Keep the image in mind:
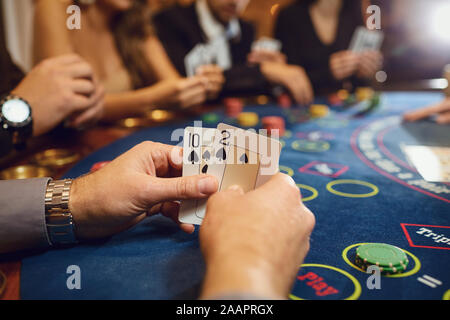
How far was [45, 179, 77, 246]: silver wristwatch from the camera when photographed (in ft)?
2.84

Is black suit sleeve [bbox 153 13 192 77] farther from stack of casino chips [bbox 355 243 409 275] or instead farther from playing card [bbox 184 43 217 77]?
stack of casino chips [bbox 355 243 409 275]

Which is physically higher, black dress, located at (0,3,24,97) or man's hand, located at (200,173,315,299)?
black dress, located at (0,3,24,97)

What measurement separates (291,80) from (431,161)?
158cm

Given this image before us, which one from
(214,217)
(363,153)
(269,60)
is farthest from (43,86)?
(269,60)

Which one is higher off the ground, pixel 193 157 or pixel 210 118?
pixel 193 157

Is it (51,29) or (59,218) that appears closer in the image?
(59,218)

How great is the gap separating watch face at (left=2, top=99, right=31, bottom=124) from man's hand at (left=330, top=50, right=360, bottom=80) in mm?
2910

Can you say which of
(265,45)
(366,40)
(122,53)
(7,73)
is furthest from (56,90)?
(366,40)

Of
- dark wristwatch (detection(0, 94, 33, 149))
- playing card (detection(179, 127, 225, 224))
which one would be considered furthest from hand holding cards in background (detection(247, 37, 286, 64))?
playing card (detection(179, 127, 225, 224))

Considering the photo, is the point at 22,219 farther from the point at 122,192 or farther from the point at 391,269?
the point at 391,269

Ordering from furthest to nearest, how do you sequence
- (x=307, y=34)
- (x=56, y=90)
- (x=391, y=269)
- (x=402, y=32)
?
(x=402, y=32), (x=307, y=34), (x=56, y=90), (x=391, y=269)

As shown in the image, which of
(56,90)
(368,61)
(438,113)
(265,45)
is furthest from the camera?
(265,45)

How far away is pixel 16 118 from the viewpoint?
4.35 feet

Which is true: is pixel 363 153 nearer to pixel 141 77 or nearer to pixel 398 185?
pixel 398 185
